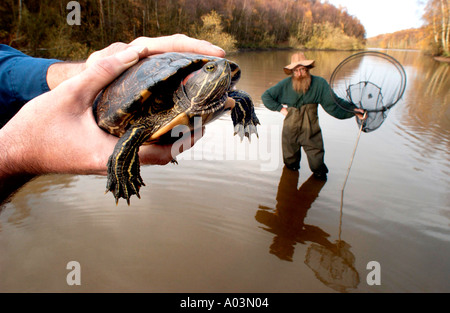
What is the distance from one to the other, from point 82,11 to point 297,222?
23.5 meters

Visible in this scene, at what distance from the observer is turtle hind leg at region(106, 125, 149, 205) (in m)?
1.98

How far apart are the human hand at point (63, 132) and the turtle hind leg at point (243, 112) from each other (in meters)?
1.24

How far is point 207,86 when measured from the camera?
2.13 metres

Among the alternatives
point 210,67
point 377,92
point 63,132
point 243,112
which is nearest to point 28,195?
point 63,132

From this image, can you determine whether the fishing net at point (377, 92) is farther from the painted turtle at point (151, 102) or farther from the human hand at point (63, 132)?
the human hand at point (63, 132)

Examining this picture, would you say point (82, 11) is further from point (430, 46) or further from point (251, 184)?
point (430, 46)

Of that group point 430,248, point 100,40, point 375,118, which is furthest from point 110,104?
point 100,40

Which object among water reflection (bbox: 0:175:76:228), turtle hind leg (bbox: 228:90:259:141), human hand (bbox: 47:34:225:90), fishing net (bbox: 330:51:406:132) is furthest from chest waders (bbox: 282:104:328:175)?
water reflection (bbox: 0:175:76:228)

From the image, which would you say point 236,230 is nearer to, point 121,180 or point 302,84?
point 121,180

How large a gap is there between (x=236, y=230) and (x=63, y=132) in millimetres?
2745

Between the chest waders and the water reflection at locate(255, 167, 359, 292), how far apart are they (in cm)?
56

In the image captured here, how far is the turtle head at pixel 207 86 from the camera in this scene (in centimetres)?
212

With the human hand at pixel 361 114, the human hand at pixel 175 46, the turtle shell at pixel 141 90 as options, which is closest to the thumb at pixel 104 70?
the turtle shell at pixel 141 90

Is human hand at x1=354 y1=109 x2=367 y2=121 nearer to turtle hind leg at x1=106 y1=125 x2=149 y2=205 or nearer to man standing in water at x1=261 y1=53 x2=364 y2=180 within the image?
man standing in water at x1=261 y1=53 x2=364 y2=180
